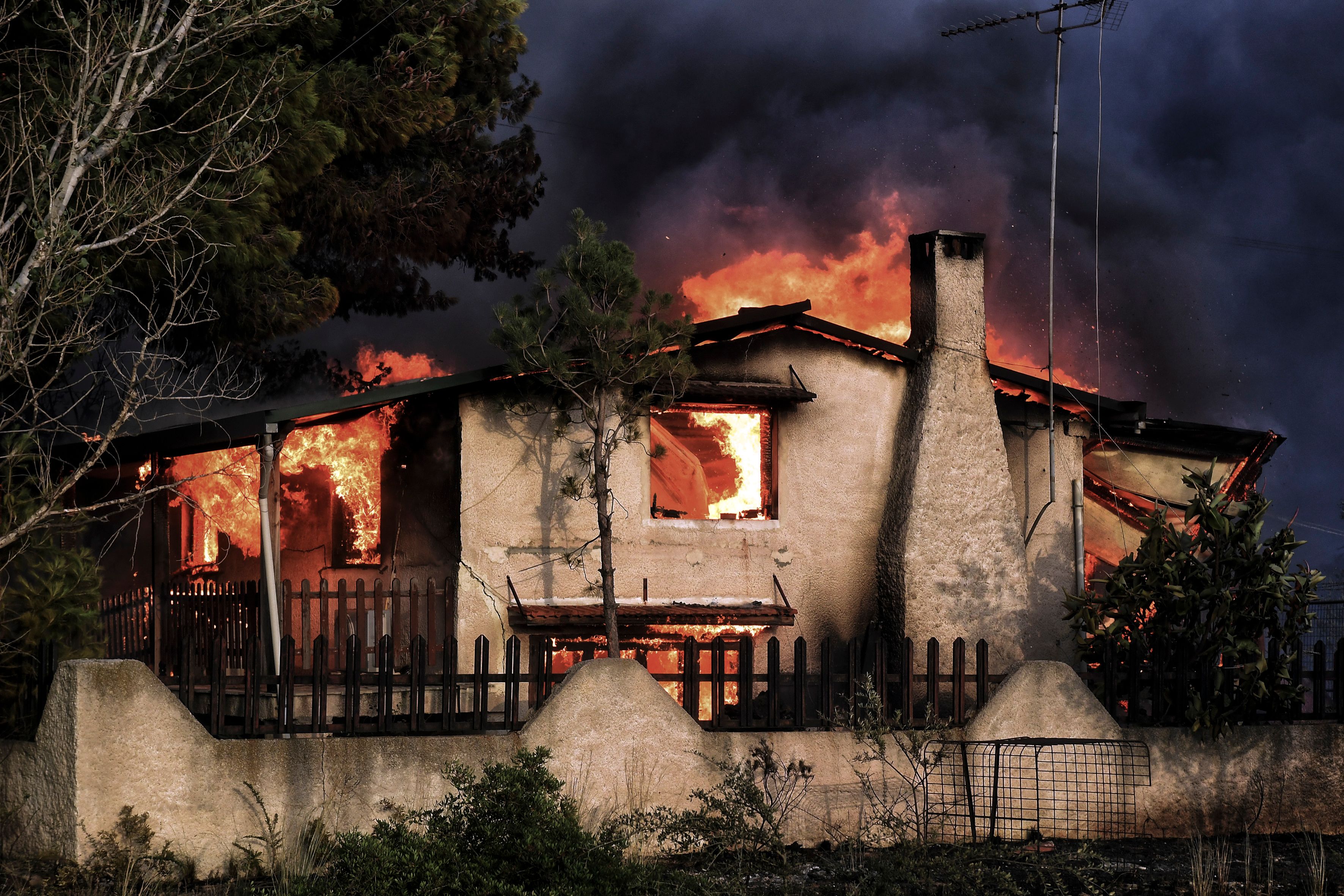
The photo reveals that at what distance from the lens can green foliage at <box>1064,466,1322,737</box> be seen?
984cm

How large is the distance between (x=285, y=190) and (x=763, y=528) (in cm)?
592

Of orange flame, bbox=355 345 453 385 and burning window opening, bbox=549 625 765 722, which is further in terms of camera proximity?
orange flame, bbox=355 345 453 385

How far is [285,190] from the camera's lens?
40.2 feet

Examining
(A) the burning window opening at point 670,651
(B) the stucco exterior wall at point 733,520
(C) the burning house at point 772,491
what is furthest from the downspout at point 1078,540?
(A) the burning window opening at point 670,651

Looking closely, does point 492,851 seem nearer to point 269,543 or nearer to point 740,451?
point 269,543

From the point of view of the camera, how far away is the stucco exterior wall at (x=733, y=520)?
12.6m

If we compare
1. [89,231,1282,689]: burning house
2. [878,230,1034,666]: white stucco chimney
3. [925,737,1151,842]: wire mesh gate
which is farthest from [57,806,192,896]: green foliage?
[878,230,1034,666]: white stucco chimney

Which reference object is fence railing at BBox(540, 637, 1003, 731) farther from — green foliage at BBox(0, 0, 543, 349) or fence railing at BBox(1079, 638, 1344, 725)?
green foliage at BBox(0, 0, 543, 349)

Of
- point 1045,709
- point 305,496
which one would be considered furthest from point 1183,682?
point 305,496

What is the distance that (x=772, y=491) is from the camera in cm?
1333

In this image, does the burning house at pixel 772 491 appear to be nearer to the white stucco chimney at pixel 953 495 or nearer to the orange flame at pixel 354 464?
the white stucco chimney at pixel 953 495

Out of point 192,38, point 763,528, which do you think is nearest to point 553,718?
point 763,528

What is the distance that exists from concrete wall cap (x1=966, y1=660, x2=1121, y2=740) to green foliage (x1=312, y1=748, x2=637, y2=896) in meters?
3.39

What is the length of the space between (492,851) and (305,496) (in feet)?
32.1
